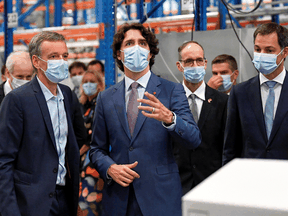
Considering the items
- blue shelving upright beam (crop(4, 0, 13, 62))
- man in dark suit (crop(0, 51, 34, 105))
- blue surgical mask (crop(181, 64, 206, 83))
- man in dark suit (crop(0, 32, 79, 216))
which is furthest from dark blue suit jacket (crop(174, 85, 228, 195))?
blue shelving upright beam (crop(4, 0, 13, 62))

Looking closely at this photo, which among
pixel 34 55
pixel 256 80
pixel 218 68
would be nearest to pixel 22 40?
pixel 218 68

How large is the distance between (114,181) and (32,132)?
0.54 meters

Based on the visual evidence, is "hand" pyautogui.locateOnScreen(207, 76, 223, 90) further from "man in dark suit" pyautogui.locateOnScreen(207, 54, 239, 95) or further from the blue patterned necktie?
the blue patterned necktie

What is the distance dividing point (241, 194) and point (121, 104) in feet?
5.24

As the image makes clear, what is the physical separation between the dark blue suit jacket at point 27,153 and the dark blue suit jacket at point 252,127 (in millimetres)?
1160

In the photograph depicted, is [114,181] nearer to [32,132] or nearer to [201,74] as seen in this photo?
[32,132]

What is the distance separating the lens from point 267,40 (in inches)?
91.0

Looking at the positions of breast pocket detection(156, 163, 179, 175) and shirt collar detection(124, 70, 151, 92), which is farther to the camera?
shirt collar detection(124, 70, 151, 92)

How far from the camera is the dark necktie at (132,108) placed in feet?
6.46

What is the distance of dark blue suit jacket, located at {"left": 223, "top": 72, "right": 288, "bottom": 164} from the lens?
208 centimetres

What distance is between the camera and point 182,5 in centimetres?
391

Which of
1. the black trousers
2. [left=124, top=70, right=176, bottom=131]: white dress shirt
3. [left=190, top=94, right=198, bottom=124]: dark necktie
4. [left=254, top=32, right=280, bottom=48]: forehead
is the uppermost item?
[left=254, top=32, right=280, bottom=48]: forehead

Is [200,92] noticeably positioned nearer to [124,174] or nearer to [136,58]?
[136,58]

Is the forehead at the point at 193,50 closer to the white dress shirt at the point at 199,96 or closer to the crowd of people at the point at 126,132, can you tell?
the white dress shirt at the point at 199,96
